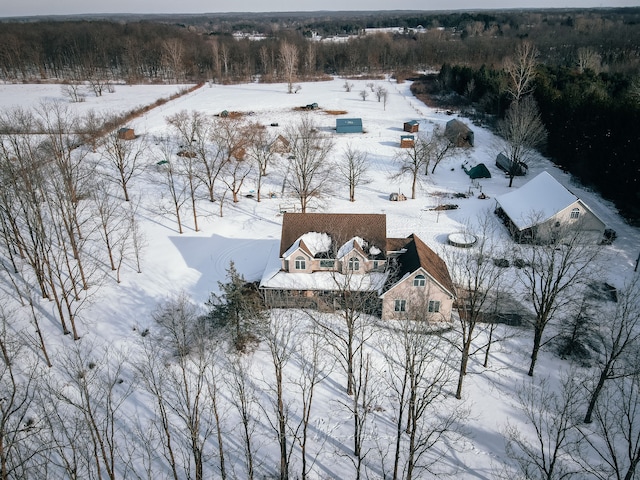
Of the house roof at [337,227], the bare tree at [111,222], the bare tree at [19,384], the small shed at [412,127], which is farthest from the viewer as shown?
the small shed at [412,127]

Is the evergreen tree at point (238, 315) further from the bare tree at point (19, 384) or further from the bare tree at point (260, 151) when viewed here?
the bare tree at point (260, 151)

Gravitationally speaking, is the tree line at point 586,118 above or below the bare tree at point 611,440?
above

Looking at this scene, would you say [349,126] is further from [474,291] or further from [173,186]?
[474,291]

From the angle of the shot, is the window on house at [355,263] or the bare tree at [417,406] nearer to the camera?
the bare tree at [417,406]

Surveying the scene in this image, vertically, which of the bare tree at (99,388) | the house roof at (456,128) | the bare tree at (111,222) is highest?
the house roof at (456,128)

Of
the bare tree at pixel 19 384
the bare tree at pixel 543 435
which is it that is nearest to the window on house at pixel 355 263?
the bare tree at pixel 543 435

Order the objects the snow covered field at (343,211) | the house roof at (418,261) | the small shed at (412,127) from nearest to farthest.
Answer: the snow covered field at (343,211)
the house roof at (418,261)
the small shed at (412,127)

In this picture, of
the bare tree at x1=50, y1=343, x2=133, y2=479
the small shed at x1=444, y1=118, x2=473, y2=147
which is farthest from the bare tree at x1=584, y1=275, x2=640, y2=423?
the small shed at x1=444, y1=118, x2=473, y2=147
